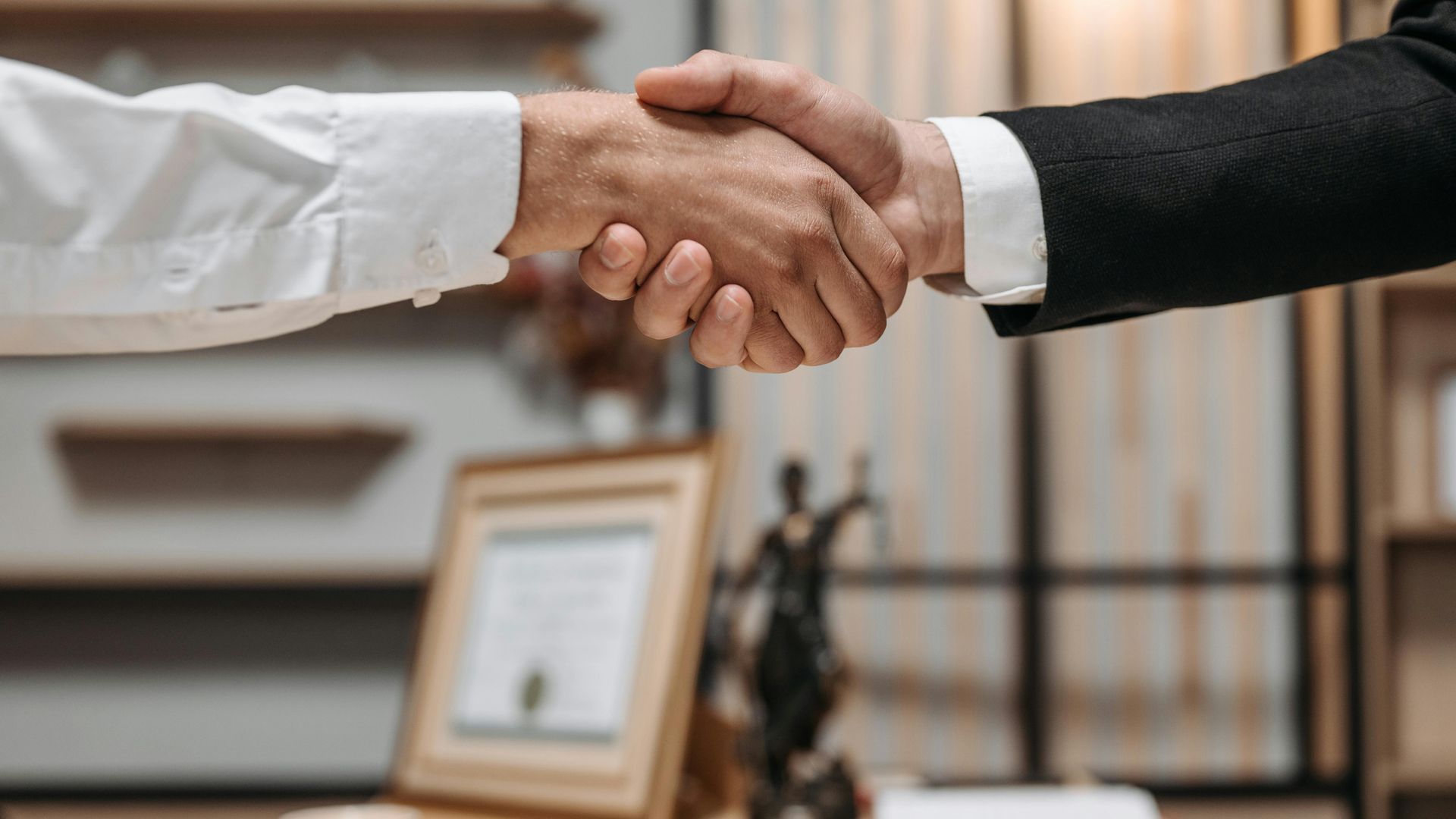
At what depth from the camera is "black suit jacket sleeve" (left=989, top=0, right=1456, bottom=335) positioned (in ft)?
3.50

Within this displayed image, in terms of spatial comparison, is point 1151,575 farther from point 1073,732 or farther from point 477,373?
point 477,373

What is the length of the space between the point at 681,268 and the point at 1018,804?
803 millimetres

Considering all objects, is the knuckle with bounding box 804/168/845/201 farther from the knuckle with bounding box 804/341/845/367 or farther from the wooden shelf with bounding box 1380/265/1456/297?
the wooden shelf with bounding box 1380/265/1456/297

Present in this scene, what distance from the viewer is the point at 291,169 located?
965 mm

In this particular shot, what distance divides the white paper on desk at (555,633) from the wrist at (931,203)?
0.57m

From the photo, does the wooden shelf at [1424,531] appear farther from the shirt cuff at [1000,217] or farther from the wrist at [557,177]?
the wrist at [557,177]

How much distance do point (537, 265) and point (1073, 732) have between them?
1.55 metres

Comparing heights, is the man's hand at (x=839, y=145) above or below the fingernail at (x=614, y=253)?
above

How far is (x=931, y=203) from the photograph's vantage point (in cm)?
123

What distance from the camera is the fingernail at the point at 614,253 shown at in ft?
3.76

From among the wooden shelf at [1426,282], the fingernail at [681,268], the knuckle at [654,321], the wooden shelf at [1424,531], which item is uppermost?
the wooden shelf at [1426,282]

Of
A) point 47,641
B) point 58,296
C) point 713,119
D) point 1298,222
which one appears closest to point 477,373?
point 47,641

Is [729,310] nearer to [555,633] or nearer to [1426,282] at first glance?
[555,633]

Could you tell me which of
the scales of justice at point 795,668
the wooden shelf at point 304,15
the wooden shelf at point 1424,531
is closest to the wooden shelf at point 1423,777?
the wooden shelf at point 1424,531
